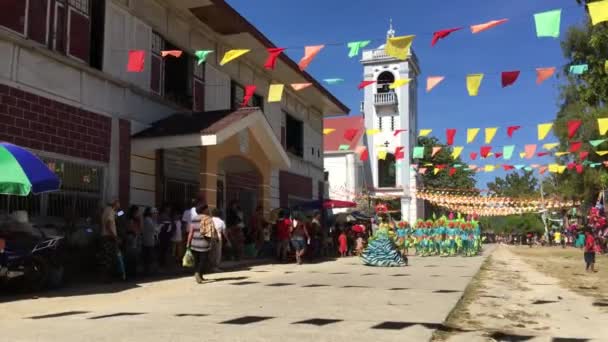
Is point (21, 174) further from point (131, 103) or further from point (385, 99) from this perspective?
point (385, 99)

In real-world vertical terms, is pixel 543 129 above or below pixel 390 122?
below

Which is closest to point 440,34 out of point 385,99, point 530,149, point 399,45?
point 399,45

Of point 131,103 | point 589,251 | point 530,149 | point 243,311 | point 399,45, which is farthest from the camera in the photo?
point 530,149

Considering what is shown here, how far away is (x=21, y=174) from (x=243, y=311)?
409 centimetres

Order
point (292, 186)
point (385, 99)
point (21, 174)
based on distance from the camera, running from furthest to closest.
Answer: point (385, 99), point (292, 186), point (21, 174)

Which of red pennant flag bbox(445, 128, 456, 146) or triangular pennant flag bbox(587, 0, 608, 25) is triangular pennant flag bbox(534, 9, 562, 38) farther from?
red pennant flag bbox(445, 128, 456, 146)

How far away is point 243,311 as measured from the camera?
764cm

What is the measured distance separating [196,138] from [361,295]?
6041 millimetres

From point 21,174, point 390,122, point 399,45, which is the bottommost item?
point 21,174

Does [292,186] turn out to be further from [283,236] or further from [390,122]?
[390,122]

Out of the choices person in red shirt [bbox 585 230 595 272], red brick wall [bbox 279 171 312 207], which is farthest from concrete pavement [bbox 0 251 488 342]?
red brick wall [bbox 279 171 312 207]

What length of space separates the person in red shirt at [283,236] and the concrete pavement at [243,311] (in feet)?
19.6

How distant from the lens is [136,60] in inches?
525

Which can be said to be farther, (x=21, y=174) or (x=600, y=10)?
(x=600, y=10)
